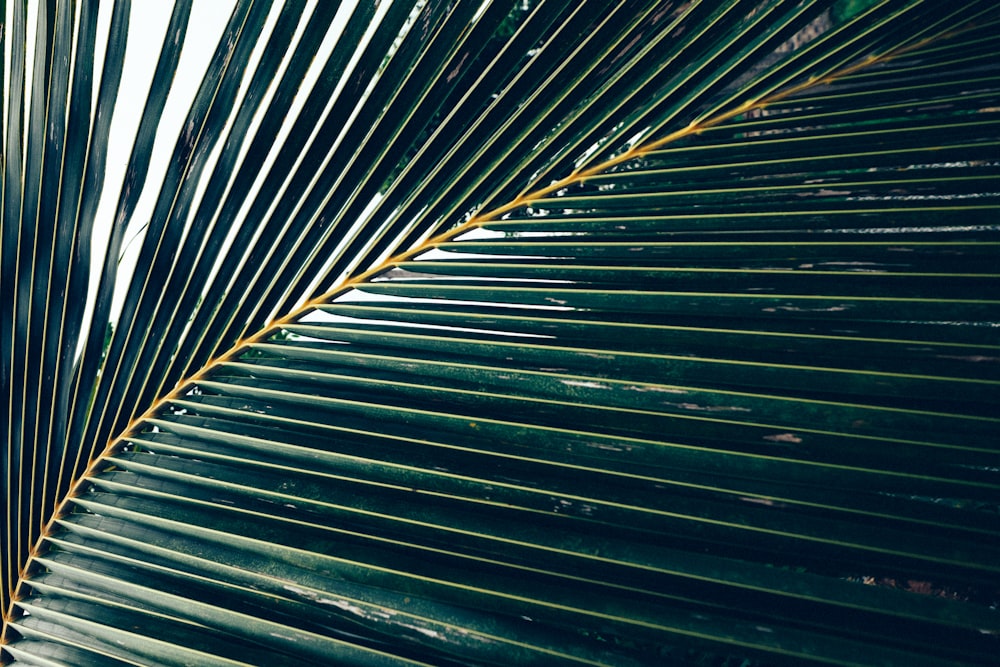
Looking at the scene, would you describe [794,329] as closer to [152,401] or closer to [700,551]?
[700,551]

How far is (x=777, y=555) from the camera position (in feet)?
1.89

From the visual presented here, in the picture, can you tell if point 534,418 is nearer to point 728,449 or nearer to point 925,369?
point 728,449

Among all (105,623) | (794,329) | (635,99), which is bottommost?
(105,623)

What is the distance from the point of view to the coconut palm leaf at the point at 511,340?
0.58 metres

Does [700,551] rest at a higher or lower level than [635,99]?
lower

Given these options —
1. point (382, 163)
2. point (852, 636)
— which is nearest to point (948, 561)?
point (852, 636)

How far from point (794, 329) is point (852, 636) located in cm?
32

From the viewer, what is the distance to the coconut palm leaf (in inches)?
22.8

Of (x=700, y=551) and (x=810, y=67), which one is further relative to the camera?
(x=810, y=67)

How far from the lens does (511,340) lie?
2.49 ft

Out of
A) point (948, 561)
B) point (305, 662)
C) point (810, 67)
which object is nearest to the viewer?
point (948, 561)

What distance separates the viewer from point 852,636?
53 cm

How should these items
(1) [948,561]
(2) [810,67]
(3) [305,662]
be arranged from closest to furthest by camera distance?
(1) [948,561] → (3) [305,662] → (2) [810,67]

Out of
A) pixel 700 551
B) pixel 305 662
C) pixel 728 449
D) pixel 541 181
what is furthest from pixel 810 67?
pixel 305 662
